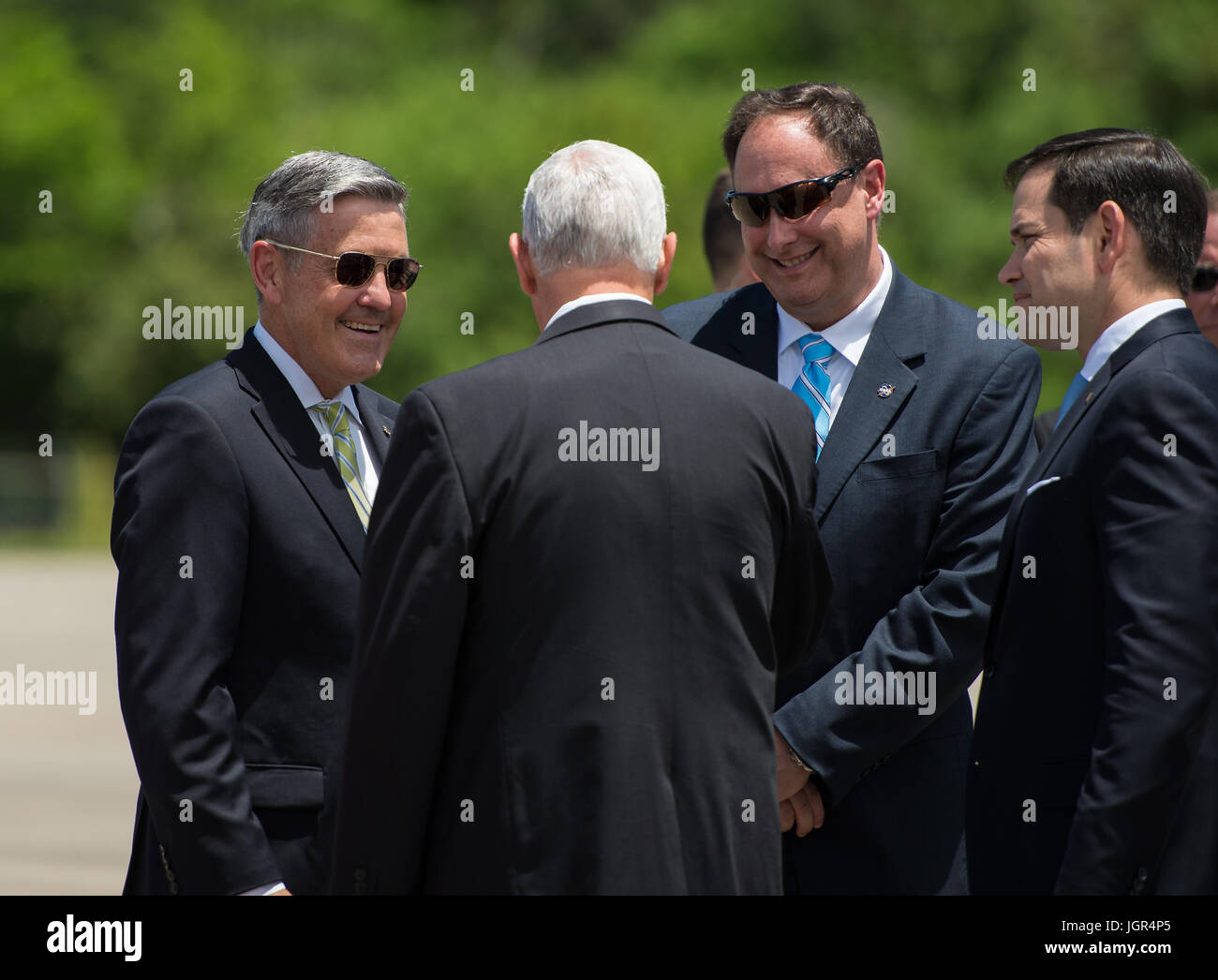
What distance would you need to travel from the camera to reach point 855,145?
12.8 ft

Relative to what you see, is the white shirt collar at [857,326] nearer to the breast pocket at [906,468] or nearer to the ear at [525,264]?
the breast pocket at [906,468]

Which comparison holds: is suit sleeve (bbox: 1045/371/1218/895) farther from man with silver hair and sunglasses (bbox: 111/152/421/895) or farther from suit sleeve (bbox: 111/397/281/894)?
suit sleeve (bbox: 111/397/281/894)

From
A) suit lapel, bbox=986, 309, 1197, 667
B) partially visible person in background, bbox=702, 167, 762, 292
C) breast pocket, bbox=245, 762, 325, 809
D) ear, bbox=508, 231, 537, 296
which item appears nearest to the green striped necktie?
breast pocket, bbox=245, 762, 325, 809

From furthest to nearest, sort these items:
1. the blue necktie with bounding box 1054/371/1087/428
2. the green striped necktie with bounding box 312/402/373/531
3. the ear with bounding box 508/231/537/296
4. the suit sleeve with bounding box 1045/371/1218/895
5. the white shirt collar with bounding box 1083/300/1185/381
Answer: the green striped necktie with bounding box 312/402/373/531 → the blue necktie with bounding box 1054/371/1087/428 → the white shirt collar with bounding box 1083/300/1185/381 → the ear with bounding box 508/231/537/296 → the suit sleeve with bounding box 1045/371/1218/895

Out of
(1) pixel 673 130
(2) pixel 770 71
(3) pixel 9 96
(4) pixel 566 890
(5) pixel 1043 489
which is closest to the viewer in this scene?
(4) pixel 566 890

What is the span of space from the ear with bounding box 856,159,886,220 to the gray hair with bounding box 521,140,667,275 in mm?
1063

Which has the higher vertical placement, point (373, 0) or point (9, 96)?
point (373, 0)

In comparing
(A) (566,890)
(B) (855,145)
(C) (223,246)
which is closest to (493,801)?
(A) (566,890)

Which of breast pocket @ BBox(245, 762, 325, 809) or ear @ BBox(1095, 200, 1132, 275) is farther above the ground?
ear @ BBox(1095, 200, 1132, 275)

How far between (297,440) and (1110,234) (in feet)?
5.71

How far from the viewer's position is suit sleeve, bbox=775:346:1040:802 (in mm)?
3547

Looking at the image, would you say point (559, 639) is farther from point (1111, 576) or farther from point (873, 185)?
point (873, 185)
